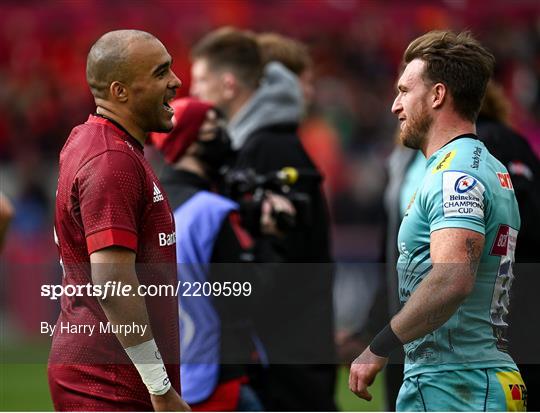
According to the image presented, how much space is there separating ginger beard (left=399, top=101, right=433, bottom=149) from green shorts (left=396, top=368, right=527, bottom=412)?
2.62 feet

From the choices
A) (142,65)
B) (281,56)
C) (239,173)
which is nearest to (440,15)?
(281,56)

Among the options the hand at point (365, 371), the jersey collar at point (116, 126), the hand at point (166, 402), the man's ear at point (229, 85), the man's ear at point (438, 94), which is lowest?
the hand at point (166, 402)

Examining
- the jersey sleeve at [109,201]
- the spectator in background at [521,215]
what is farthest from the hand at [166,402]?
the spectator in background at [521,215]

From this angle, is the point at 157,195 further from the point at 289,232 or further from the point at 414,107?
the point at 289,232

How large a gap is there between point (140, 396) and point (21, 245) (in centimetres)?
1085

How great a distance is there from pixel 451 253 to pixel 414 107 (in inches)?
23.5

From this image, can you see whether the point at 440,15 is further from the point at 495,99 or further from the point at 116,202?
the point at 116,202

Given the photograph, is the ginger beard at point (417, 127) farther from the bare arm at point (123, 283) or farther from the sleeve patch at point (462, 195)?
the bare arm at point (123, 283)

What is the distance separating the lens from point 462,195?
11.8 feet

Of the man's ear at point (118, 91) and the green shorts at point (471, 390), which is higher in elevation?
the man's ear at point (118, 91)

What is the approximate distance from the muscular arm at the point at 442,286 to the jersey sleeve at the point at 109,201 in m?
0.91

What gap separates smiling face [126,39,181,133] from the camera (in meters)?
3.84

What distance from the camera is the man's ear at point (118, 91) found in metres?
3.84

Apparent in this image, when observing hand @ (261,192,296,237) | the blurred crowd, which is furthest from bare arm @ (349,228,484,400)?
the blurred crowd
